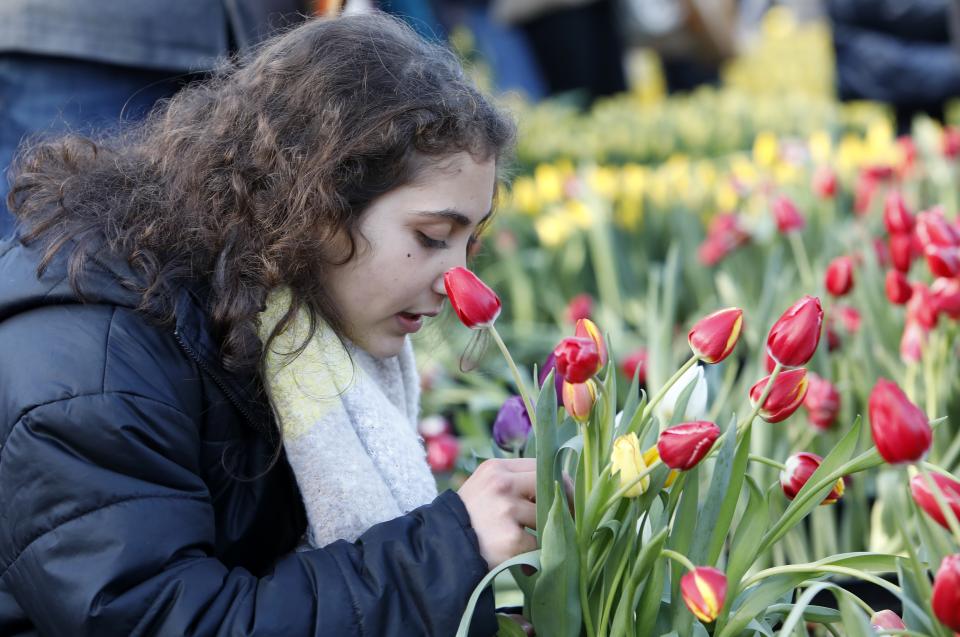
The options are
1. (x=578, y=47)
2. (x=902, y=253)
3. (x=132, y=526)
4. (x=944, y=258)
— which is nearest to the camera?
(x=132, y=526)

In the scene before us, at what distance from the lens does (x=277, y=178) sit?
1.32 m

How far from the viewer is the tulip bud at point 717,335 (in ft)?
3.59

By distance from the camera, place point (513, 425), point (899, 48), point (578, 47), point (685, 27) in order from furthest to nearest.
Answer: point (685, 27), point (578, 47), point (899, 48), point (513, 425)

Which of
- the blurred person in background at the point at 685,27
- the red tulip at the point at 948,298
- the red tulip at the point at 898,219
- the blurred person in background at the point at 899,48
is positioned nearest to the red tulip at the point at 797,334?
the red tulip at the point at 948,298

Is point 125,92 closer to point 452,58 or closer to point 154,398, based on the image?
point 452,58

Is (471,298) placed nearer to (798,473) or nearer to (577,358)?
(577,358)

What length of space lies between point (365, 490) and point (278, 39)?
21.9 inches

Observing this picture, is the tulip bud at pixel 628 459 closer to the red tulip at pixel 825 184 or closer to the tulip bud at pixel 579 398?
the tulip bud at pixel 579 398

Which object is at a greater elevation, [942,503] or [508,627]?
[942,503]

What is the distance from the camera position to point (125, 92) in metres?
2.35

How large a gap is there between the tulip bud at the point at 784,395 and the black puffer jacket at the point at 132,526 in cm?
31

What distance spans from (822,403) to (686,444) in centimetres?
90

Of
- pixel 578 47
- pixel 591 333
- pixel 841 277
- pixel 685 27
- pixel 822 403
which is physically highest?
pixel 591 333

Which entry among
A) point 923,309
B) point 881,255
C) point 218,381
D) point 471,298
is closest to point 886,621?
point 471,298
